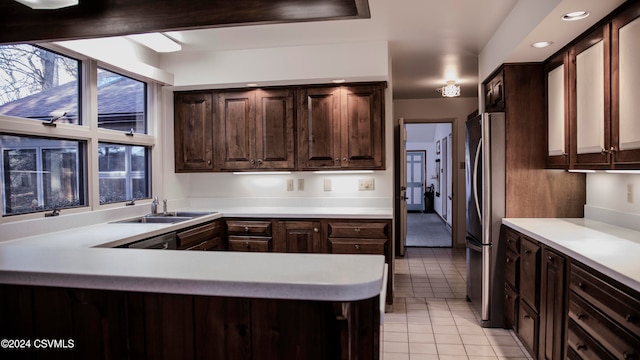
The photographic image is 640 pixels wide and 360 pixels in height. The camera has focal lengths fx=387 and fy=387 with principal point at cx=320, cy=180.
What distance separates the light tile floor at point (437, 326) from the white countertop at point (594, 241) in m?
0.86

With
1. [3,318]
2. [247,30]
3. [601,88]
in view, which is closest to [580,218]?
[601,88]

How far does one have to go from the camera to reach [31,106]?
2.44 m

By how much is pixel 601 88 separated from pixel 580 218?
1.19 m

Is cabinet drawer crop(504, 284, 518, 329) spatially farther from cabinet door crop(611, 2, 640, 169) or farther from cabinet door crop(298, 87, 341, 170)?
cabinet door crop(298, 87, 341, 170)

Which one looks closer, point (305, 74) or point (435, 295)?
point (305, 74)

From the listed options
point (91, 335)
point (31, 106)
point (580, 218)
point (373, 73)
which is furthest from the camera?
point (373, 73)

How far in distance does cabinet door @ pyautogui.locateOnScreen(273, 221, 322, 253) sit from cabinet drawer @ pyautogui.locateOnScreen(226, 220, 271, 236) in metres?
0.12

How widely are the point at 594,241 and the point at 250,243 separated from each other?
2542 mm

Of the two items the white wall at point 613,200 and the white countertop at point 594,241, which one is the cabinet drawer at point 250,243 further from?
the white wall at point 613,200

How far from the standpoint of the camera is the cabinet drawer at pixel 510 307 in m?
2.81

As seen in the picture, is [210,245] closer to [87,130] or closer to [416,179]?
[87,130]

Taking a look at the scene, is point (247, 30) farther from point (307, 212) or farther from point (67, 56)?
point (307, 212)

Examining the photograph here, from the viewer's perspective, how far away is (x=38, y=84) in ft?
8.20

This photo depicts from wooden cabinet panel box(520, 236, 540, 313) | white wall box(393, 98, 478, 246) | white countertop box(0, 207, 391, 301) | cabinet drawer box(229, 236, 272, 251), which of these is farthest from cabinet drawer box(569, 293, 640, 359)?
white wall box(393, 98, 478, 246)
